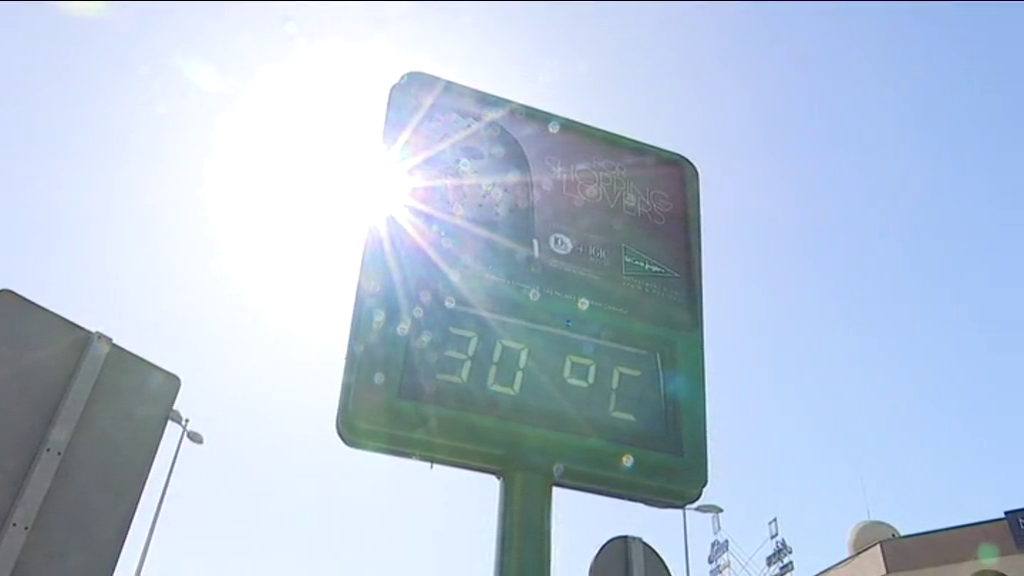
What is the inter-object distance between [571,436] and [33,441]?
60.2 inches

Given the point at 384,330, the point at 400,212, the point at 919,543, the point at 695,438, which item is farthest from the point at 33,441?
the point at 919,543

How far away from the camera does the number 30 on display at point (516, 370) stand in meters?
2.51

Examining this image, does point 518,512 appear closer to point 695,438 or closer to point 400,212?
point 695,438

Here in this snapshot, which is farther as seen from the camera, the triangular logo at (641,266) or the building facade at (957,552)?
the building facade at (957,552)

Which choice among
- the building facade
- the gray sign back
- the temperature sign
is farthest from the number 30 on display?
the building facade

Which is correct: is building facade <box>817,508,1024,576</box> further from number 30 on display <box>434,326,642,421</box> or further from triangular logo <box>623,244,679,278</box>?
number 30 on display <box>434,326,642,421</box>

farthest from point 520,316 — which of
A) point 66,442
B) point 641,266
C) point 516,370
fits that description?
point 66,442

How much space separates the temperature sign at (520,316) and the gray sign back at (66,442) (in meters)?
0.62

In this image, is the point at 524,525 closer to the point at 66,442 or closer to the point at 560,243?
the point at 560,243

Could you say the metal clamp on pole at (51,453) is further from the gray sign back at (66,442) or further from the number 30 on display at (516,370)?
the number 30 on display at (516,370)

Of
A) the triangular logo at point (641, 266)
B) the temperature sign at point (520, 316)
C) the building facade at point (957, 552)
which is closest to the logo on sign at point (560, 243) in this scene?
the temperature sign at point (520, 316)

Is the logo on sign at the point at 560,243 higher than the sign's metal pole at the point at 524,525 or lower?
higher

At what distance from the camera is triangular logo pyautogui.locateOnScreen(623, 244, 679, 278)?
116 inches

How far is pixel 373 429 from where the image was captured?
227cm
